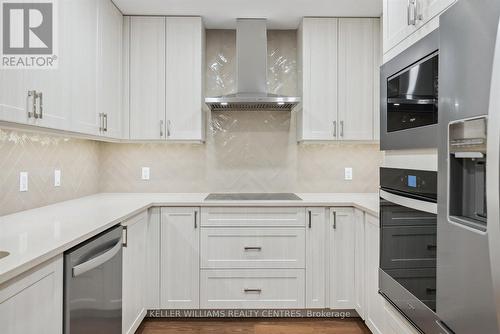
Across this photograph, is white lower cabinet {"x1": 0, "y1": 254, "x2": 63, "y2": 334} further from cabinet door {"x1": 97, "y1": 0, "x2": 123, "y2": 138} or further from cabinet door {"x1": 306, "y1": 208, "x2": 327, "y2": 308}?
cabinet door {"x1": 306, "y1": 208, "x2": 327, "y2": 308}

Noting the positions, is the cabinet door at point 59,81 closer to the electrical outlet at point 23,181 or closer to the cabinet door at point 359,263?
the electrical outlet at point 23,181

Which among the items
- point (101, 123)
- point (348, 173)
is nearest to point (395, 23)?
point (348, 173)

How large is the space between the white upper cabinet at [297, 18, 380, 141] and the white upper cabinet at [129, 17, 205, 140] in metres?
0.92

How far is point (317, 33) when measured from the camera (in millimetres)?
3049

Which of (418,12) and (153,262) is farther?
(153,262)

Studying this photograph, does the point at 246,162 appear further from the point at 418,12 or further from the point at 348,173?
the point at 418,12

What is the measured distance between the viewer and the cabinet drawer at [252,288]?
8.94ft

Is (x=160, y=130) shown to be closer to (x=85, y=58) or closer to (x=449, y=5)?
(x=85, y=58)

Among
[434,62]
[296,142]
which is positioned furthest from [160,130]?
[434,62]

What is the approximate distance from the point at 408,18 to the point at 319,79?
5.50 feet

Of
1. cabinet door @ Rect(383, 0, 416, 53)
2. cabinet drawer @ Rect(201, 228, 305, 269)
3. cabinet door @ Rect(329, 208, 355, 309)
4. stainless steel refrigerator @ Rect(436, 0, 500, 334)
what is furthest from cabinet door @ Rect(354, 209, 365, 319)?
stainless steel refrigerator @ Rect(436, 0, 500, 334)

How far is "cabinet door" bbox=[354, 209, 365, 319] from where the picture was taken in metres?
2.51

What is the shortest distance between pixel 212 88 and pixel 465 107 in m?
2.64

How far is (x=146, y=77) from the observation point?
120 inches
